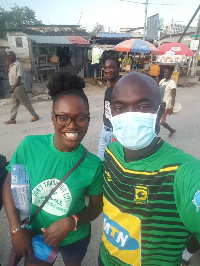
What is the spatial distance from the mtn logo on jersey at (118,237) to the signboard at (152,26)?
19.6m

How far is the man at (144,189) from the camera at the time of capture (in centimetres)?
88

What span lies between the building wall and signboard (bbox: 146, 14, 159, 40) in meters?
16.1

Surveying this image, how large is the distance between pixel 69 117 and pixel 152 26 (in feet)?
65.6

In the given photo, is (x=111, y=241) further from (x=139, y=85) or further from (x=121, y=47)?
(x=121, y=47)

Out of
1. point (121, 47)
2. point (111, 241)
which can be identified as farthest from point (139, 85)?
point (121, 47)

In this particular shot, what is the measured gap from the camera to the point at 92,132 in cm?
505

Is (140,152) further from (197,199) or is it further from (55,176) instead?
(55,176)

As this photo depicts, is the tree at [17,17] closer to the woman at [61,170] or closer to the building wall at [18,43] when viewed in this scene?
the building wall at [18,43]

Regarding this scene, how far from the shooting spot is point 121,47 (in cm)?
964

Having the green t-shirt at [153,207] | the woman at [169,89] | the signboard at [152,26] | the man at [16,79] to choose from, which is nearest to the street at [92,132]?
the man at [16,79]

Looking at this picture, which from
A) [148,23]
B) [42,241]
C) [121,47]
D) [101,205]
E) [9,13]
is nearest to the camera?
[42,241]

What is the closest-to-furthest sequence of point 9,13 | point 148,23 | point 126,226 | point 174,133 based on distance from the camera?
point 126,226 < point 174,133 < point 148,23 < point 9,13

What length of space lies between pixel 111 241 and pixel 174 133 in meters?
4.58

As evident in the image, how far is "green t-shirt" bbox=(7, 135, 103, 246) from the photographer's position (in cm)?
117
